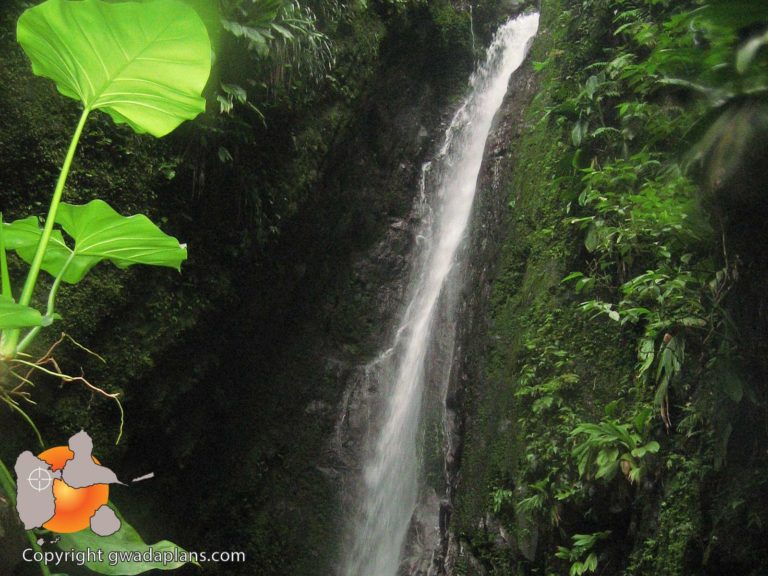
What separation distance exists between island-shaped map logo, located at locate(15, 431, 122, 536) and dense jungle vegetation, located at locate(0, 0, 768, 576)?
349 millimetres

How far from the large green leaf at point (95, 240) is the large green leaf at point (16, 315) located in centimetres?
63

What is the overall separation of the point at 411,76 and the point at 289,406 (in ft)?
16.8

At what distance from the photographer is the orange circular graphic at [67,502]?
5.40 feet

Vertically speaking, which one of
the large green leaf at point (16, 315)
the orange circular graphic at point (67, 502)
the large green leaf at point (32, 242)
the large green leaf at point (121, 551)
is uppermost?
the large green leaf at point (32, 242)

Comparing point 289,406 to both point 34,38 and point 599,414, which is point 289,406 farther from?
point 34,38

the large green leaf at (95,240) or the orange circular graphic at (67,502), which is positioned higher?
the large green leaf at (95,240)

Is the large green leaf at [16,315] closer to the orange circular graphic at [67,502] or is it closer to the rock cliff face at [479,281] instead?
the orange circular graphic at [67,502]

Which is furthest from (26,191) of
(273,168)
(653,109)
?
(653,109)

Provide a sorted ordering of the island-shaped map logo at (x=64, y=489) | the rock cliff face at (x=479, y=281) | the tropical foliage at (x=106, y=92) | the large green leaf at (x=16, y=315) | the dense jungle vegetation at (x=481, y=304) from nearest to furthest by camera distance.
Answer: the large green leaf at (x=16, y=315) < the island-shaped map logo at (x=64, y=489) < the tropical foliage at (x=106, y=92) < the dense jungle vegetation at (x=481, y=304) < the rock cliff face at (x=479, y=281)

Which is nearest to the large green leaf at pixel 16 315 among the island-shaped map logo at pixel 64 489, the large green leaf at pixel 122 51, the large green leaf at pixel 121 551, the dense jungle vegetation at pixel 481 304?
the island-shaped map logo at pixel 64 489

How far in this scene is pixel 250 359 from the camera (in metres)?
6.23

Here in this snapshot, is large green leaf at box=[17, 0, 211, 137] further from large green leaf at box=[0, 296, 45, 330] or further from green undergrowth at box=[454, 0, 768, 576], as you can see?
green undergrowth at box=[454, 0, 768, 576]

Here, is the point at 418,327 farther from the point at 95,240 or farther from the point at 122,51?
the point at 122,51

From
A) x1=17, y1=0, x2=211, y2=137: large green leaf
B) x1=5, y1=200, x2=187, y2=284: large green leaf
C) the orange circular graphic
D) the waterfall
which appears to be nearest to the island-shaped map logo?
the orange circular graphic
